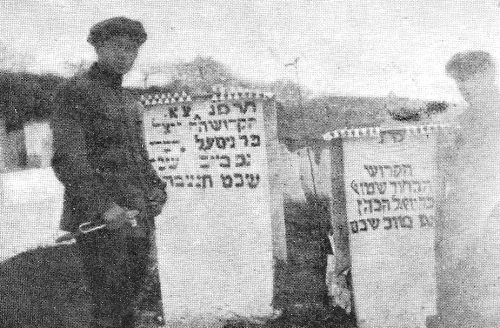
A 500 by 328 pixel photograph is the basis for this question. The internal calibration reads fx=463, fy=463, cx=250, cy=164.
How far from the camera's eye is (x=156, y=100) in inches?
128

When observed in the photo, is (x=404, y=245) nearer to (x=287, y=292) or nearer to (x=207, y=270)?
(x=287, y=292)

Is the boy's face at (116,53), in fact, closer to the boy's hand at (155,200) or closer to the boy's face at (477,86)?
the boy's hand at (155,200)

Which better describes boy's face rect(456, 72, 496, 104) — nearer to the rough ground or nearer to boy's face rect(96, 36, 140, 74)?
the rough ground

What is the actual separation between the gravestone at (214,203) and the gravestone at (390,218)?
59 cm

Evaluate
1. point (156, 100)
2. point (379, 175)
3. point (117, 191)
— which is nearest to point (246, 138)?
point (156, 100)

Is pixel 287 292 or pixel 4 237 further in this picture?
pixel 4 237

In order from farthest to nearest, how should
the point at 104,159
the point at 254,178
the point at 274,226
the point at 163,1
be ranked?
the point at 274,226
the point at 254,178
the point at 163,1
the point at 104,159

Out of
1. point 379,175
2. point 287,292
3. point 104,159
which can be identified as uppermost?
point 104,159

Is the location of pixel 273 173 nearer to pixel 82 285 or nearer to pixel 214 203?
pixel 214 203

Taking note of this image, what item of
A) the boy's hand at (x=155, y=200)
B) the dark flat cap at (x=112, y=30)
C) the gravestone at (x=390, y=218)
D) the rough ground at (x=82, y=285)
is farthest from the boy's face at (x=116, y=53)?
the rough ground at (x=82, y=285)

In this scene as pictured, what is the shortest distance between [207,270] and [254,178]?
785 mm

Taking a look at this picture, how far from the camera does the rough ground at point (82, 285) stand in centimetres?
337

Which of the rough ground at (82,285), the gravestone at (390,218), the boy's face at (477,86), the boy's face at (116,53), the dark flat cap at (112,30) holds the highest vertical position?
the dark flat cap at (112,30)

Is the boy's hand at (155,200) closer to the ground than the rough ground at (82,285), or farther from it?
farther from it
